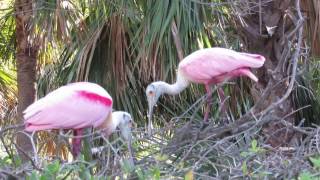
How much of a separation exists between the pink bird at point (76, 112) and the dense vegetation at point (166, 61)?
14 cm

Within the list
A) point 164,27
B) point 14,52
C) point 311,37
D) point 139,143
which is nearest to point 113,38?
point 164,27

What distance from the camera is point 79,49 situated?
618 centimetres

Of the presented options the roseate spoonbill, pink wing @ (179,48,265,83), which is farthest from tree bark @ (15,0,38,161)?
pink wing @ (179,48,265,83)

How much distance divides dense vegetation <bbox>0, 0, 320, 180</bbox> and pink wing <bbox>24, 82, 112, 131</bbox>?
16 cm

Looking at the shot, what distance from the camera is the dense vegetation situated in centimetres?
331

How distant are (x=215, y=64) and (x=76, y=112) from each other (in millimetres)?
1209

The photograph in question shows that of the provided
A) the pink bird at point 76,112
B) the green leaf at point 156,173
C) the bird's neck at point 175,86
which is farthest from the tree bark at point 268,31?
the green leaf at point 156,173

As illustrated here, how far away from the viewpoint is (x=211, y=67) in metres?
4.93

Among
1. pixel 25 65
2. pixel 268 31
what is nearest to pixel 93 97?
pixel 268 31

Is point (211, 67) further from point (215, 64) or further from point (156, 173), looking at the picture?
point (156, 173)

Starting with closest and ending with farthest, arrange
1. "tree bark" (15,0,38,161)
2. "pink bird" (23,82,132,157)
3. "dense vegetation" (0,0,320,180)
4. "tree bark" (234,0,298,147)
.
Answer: "dense vegetation" (0,0,320,180) < "pink bird" (23,82,132,157) < "tree bark" (234,0,298,147) < "tree bark" (15,0,38,161)

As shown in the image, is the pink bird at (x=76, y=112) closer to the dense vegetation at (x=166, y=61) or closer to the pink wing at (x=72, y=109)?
the pink wing at (x=72, y=109)

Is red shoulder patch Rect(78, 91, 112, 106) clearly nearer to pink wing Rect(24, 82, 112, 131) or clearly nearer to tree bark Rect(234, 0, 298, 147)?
pink wing Rect(24, 82, 112, 131)

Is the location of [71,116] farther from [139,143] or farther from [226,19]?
[226,19]
